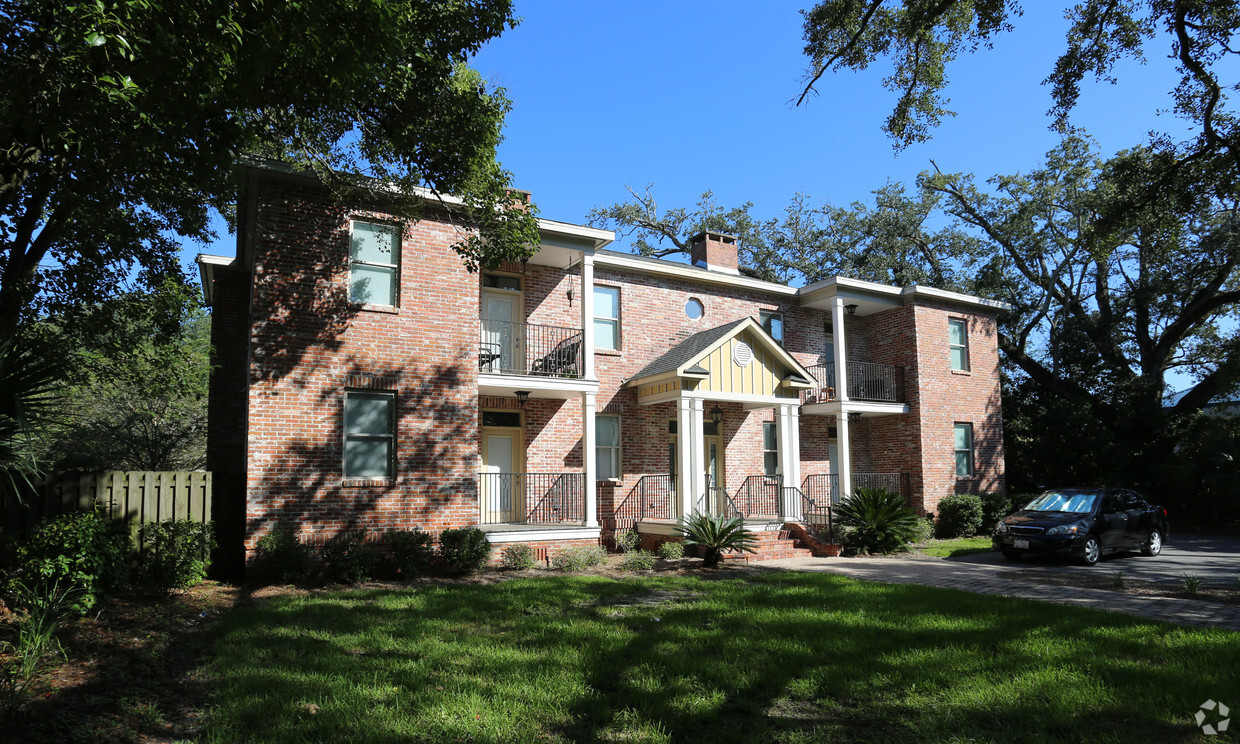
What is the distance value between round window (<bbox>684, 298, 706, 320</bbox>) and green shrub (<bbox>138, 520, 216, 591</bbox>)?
12.3 meters

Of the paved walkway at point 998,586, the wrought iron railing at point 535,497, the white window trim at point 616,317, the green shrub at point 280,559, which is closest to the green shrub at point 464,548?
the green shrub at point 280,559

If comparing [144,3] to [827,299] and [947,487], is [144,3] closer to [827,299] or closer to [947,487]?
[827,299]

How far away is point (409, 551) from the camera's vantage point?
12070mm

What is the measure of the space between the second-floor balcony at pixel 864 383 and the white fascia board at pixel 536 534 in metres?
8.82

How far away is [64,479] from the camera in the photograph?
33.4 ft

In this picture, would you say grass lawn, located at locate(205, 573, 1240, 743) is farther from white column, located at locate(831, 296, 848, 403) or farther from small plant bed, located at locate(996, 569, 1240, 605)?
white column, located at locate(831, 296, 848, 403)

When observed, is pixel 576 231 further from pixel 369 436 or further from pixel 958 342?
pixel 958 342

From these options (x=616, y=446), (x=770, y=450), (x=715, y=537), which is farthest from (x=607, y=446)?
(x=770, y=450)

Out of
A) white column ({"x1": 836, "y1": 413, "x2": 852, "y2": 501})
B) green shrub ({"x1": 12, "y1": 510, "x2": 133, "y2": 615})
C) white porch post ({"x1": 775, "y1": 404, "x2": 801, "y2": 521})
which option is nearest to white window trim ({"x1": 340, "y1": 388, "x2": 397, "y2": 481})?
green shrub ({"x1": 12, "y1": 510, "x2": 133, "y2": 615})

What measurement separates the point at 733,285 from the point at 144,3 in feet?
50.7

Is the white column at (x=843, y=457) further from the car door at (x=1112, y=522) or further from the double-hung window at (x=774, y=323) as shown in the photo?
the car door at (x=1112, y=522)

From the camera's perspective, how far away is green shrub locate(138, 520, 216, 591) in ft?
31.9

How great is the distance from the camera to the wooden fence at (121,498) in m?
9.79

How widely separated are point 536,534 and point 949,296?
15147 millimetres
